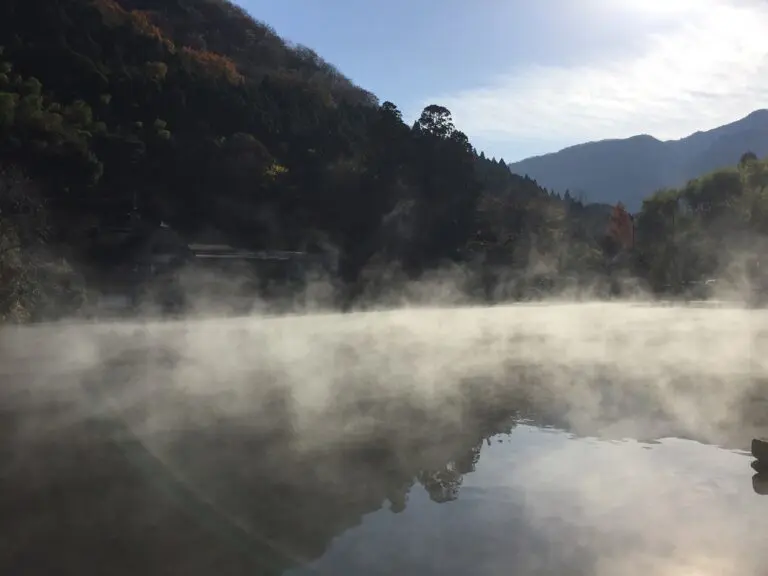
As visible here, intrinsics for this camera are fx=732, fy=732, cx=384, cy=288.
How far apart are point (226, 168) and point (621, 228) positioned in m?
35.6

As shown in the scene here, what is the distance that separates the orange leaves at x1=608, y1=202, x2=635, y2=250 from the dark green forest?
1311cm

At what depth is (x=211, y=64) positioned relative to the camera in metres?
36.4

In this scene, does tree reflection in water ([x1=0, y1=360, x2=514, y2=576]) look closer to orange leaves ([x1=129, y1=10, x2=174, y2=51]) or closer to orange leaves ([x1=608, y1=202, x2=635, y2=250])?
orange leaves ([x1=129, y1=10, x2=174, y2=51])

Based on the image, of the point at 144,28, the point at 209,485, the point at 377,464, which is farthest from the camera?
the point at 144,28

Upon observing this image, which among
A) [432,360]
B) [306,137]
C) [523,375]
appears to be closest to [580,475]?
[523,375]

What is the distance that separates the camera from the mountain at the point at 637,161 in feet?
509

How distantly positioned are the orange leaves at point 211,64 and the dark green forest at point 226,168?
17 centimetres

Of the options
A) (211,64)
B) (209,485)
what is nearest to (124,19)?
(211,64)

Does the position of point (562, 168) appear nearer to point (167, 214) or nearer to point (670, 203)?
point (670, 203)

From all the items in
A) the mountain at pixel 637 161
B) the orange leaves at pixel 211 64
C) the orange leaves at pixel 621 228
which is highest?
the mountain at pixel 637 161

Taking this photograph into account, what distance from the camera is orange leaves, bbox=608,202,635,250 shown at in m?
52.9

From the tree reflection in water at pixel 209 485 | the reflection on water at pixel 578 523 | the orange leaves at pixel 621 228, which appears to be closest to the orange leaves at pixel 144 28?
the tree reflection in water at pixel 209 485

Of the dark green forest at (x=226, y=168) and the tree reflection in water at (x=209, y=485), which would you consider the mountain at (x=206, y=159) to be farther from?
the tree reflection in water at (x=209, y=485)

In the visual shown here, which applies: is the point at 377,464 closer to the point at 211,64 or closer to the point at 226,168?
the point at 226,168
